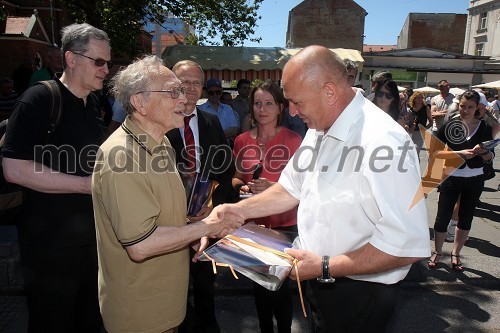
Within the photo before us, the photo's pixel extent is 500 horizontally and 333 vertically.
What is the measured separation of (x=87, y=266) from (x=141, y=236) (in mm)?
969

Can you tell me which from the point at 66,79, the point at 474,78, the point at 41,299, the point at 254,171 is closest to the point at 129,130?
the point at 66,79

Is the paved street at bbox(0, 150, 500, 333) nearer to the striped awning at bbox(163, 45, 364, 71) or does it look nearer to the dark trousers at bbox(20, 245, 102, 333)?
the dark trousers at bbox(20, 245, 102, 333)

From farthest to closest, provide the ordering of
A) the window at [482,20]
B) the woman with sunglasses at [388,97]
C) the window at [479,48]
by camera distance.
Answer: the window at [479,48] < the window at [482,20] < the woman with sunglasses at [388,97]

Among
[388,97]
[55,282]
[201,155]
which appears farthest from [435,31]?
[55,282]

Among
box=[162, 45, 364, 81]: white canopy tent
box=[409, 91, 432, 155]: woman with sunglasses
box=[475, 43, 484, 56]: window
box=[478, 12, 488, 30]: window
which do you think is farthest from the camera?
box=[475, 43, 484, 56]: window

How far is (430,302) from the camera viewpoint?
3.93 m

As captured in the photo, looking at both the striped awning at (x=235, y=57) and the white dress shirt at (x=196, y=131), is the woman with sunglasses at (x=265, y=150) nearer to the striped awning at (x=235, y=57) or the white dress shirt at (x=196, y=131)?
the white dress shirt at (x=196, y=131)

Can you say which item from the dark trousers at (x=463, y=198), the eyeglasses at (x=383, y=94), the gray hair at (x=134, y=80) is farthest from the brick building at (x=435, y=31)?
the gray hair at (x=134, y=80)

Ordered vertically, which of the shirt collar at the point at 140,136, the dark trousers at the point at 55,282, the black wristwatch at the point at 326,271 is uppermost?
the shirt collar at the point at 140,136

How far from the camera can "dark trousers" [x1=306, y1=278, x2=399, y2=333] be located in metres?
1.82

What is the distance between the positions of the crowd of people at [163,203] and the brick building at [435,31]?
4861 centimetres

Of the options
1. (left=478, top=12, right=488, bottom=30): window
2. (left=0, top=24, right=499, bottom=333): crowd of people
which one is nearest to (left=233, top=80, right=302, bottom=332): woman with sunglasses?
(left=0, top=24, right=499, bottom=333): crowd of people

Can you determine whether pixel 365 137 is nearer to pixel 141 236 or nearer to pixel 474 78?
pixel 141 236

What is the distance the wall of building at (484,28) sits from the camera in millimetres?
39125
